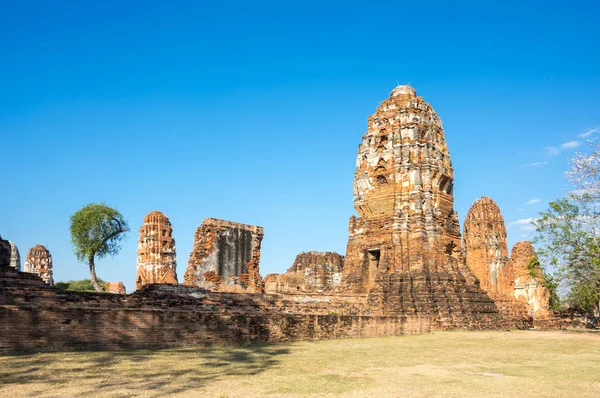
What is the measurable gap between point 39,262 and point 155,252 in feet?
50.5

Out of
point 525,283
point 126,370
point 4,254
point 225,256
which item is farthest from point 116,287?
point 126,370

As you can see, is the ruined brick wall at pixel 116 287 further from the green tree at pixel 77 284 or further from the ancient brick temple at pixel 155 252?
the ancient brick temple at pixel 155 252

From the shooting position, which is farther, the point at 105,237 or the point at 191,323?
the point at 105,237

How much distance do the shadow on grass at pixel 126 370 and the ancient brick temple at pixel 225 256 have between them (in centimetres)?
802

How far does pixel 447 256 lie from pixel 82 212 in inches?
726

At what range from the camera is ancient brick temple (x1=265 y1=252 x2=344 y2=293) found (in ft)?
117

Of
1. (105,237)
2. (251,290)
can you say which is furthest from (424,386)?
(105,237)

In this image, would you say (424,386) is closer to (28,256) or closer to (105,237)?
(105,237)

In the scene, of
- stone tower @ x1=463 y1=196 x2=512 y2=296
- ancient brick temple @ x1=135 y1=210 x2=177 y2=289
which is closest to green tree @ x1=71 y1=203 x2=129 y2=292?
ancient brick temple @ x1=135 y1=210 x2=177 y2=289

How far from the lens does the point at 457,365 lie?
8.10 metres

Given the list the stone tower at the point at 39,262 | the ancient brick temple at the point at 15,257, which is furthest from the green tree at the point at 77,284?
the ancient brick temple at the point at 15,257

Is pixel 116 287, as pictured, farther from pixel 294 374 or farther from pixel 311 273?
pixel 294 374

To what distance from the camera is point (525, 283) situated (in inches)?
1145

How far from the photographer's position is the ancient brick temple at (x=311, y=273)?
1400 inches
